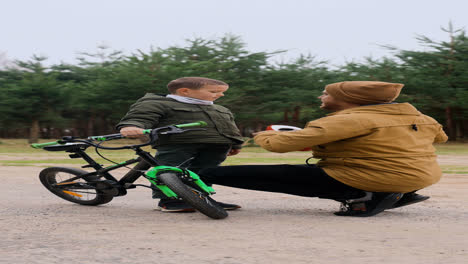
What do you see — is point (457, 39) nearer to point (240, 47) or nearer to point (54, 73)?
point (240, 47)

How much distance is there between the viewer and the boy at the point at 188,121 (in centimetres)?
495

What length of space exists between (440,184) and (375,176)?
4.27 m

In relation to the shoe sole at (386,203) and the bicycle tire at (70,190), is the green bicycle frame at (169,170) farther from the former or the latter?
the shoe sole at (386,203)

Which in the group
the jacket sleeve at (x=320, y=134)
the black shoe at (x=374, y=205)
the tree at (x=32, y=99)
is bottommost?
the tree at (x=32, y=99)

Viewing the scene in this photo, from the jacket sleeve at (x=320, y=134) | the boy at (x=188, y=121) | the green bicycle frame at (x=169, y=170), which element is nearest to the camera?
the jacket sleeve at (x=320, y=134)

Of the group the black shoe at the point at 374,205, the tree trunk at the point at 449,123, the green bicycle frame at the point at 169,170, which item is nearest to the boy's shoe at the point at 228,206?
the green bicycle frame at the point at 169,170

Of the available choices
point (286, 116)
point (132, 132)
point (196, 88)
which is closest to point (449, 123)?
point (286, 116)

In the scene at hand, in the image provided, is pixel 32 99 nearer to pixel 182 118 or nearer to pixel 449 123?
pixel 449 123

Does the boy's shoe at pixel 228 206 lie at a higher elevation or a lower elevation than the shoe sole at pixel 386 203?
lower

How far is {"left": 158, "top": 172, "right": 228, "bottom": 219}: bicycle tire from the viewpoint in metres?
4.45

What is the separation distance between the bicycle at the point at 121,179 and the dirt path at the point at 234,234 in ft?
0.41

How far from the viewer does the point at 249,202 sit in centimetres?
597

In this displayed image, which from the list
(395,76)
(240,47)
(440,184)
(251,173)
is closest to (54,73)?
(240,47)

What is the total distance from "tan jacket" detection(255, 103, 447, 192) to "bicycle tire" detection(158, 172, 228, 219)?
624mm
